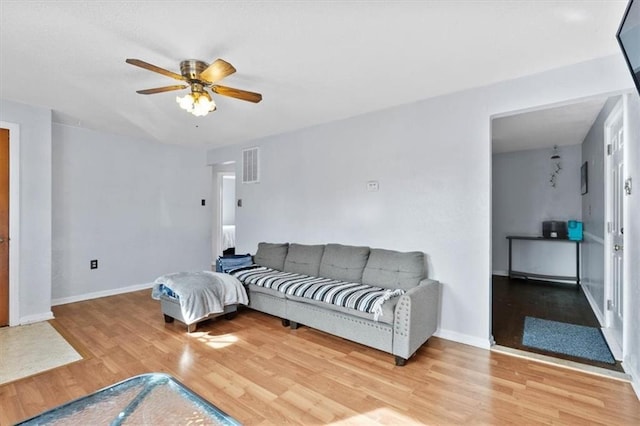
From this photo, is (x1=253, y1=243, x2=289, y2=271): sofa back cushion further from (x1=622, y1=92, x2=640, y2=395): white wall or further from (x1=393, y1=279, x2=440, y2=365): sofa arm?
(x1=622, y1=92, x2=640, y2=395): white wall

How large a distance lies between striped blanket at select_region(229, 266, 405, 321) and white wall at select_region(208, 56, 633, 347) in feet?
2.05

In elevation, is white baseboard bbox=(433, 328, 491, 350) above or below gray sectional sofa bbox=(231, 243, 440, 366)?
below

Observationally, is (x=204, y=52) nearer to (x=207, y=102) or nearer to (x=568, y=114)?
(x=207, y=102)

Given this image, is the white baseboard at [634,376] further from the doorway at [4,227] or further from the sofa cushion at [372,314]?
the doorway at [4,227]

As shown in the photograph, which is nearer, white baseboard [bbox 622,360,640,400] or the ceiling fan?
white baseboard [bbox 622,360,640,400]

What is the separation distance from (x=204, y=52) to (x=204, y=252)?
4215mm

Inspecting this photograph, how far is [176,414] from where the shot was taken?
3.87 ft

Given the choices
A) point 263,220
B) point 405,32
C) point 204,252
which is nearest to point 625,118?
point 405,32

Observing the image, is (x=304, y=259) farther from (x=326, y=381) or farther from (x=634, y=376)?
(x=634, y=376)

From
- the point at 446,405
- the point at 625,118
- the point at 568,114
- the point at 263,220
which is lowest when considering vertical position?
the point at 446,405

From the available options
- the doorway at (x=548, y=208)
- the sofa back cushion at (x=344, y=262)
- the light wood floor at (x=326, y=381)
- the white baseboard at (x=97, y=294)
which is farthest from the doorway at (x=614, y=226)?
the white baseboard at (x=97, y=294)

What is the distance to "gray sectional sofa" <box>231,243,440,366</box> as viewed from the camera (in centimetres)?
250

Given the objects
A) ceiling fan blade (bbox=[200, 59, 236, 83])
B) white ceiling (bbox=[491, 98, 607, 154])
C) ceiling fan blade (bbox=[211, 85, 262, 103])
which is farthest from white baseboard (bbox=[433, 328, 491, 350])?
ceiling fan blade (bbox=[200, 59, 236, 83])

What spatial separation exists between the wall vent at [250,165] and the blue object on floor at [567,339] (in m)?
3.95
